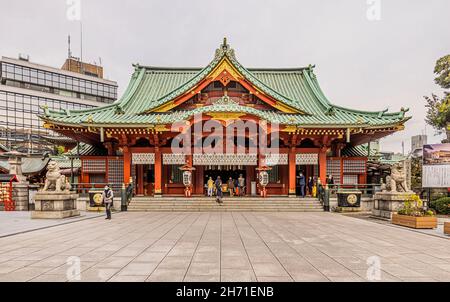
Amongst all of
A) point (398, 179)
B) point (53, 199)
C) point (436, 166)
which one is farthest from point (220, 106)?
point (436, 166)

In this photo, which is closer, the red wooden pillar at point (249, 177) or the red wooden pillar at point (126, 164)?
the red wooden pillar at point (126, 164)

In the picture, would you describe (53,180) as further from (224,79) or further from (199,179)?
(224,79)

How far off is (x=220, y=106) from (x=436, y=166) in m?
13.7

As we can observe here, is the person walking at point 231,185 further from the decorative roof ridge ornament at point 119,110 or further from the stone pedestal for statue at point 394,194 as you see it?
the stone pedestal for statue at point 394,194

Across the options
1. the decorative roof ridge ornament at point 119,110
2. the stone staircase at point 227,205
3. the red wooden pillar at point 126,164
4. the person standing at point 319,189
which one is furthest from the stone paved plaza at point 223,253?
the decorative roof ridge ornament at point 119,110

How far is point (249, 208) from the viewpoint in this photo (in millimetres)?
18172

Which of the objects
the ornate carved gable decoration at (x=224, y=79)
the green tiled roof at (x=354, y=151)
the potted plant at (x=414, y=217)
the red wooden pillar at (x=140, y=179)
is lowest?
the potted plant at (x=414, y=217)

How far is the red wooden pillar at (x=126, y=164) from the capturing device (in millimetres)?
20156

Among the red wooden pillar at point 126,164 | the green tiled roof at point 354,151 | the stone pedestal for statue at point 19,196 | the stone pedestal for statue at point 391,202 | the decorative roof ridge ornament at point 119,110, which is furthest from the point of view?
the green tiled roof at point 354,151

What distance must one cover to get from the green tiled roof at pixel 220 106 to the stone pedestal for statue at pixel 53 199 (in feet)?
16.9
